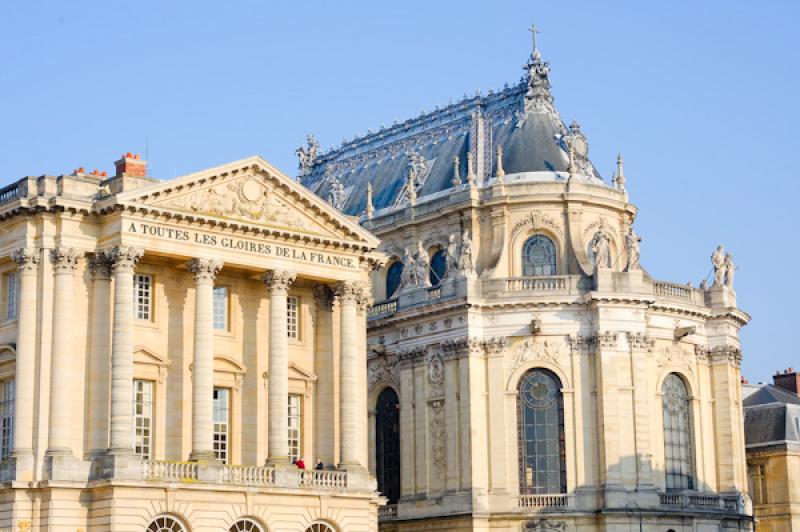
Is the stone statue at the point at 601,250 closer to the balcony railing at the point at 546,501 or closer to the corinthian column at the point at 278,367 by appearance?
the balcony railing at the point at 546,501

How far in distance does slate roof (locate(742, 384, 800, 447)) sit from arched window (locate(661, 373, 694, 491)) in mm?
15616

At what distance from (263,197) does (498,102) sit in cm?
2300

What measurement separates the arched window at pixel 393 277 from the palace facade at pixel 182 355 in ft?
53.1

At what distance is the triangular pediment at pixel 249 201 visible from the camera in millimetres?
46719

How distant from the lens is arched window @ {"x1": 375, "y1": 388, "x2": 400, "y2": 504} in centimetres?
6475

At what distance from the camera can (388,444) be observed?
65562 millimetres

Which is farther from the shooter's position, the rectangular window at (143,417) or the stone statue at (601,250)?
the stone statue at (601,250)

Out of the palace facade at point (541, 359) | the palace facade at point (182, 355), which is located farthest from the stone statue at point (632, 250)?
the palace facade at point (182, 355)

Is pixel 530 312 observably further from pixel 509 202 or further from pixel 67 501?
pixel 67 501

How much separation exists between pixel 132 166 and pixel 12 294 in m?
5.68

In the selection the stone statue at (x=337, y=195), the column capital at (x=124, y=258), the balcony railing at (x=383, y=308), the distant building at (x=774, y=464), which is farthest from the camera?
the distant building at (x=774, y=464)

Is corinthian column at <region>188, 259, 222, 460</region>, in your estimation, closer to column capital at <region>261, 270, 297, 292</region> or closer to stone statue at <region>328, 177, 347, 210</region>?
column capital at <region>261, 270, 297, 292</region>

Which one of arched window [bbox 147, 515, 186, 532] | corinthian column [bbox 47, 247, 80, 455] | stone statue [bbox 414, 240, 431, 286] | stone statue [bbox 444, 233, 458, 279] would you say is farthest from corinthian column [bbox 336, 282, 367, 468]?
stone statue [bbox 414, 240, 431, 286]

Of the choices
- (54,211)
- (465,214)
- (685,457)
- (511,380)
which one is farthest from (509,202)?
(54,211)
